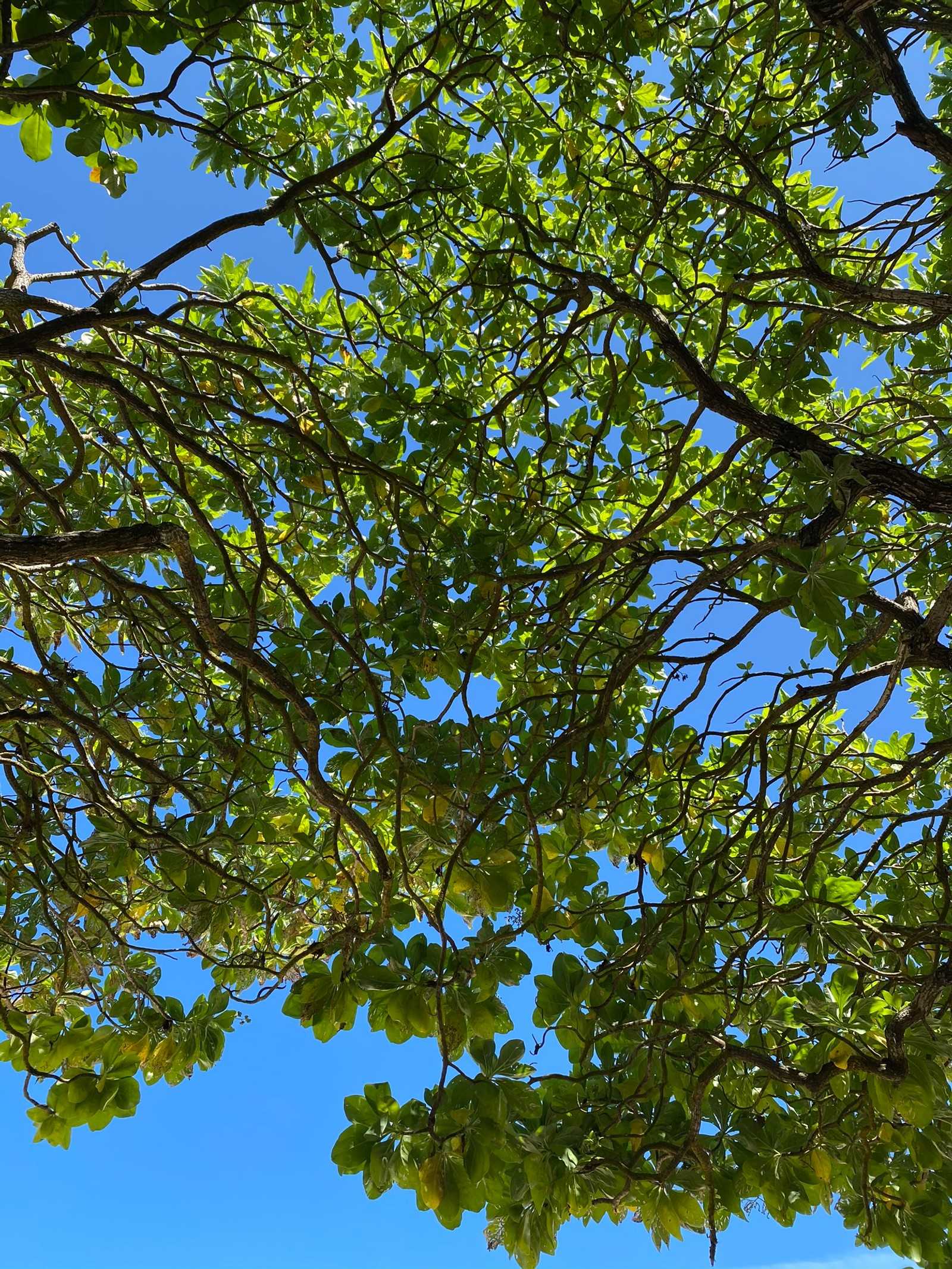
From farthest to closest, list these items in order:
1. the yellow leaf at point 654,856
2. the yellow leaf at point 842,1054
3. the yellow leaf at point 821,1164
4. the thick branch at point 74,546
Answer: the yellow leaf at point 654,856
the yellow leaf at point 821,1164
the yellow leaf at point 842,1054
the thick branch at point 74,546

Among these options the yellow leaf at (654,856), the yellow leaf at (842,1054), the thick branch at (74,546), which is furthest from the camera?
the yellow leaf at (654,856)

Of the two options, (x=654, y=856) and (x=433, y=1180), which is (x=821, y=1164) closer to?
(x=654, y=856)

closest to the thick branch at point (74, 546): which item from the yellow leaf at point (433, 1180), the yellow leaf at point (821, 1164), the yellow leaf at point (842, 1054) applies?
the yellow leaf at point (433, 1180)

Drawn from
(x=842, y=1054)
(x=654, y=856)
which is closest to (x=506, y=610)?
(x=654, y=856)

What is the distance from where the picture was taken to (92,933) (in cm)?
282

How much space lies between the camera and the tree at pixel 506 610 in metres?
2.07

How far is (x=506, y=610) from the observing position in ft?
10.2

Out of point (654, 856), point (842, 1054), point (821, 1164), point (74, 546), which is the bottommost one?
point (821, 1164)

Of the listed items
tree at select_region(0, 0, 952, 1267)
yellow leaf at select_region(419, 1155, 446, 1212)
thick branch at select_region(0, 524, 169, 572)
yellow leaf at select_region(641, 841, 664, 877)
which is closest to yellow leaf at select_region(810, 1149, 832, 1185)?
tree at select_region(0, 0, 952, 1267)

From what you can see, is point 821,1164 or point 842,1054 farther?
point 821,1164

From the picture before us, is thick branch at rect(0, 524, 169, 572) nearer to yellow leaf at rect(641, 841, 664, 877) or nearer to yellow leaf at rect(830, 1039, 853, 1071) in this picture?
yellow leaf at rect(641, 841, 664, 877)

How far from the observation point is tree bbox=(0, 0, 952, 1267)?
6.79ft

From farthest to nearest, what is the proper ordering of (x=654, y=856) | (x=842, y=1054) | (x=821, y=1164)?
1. (x=654, y=856)
2. (x=821, y=1164)
3. (x=842, y=1054)

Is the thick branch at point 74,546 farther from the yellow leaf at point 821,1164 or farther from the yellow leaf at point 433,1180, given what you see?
the yellow leaf at point 821,1164
